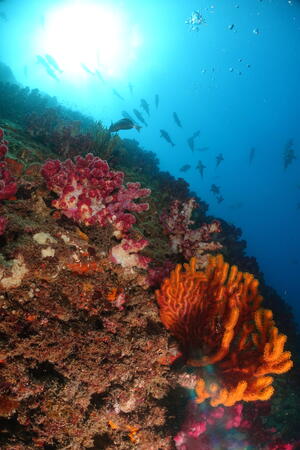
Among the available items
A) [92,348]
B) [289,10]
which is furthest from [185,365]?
[289,10]

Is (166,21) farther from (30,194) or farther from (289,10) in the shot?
(30,194)

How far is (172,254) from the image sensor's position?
452cm

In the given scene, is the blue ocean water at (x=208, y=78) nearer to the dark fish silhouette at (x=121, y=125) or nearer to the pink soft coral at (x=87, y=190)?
the dark fish silhouette at (x=121, y=125)

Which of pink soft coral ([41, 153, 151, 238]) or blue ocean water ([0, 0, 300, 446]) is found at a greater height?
blue ocean water ([0, 0, 300, 446])

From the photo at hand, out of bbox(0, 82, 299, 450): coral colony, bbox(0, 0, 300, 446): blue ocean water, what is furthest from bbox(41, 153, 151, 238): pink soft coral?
bbox(0, 0, 300, 446): blue ocean water

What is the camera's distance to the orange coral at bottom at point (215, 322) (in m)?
2.83

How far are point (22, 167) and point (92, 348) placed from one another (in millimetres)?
2981

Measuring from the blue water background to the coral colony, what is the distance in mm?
31307

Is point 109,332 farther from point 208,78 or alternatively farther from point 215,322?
point 208,78

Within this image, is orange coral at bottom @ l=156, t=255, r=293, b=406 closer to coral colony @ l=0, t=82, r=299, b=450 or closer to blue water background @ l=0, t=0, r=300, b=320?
coral colony @ l=0, t=82, r=299, b=450

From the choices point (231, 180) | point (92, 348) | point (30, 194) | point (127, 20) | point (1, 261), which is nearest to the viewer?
point (1, 261)

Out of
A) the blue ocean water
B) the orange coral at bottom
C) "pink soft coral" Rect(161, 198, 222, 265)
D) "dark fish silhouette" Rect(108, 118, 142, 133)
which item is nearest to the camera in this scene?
the orange coral at bottom

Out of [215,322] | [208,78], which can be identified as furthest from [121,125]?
[208,78]

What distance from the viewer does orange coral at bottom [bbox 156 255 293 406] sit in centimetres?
283
